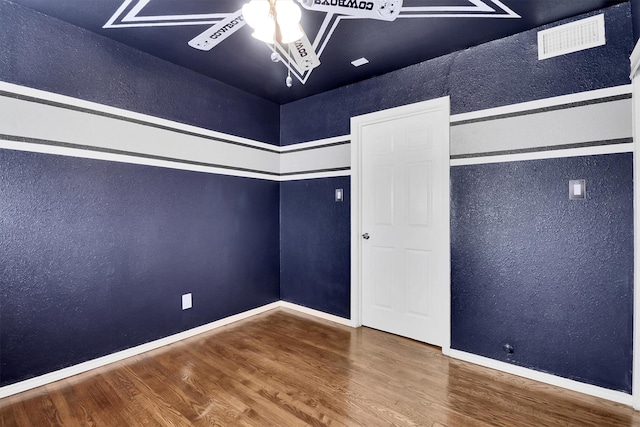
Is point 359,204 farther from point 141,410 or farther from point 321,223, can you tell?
point 141,410

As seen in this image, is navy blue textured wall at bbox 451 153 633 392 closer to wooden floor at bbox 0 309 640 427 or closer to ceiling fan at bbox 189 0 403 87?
wooden floor at bbox 0 309 640 427

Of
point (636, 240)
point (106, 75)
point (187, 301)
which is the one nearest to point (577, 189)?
point (636, 240)

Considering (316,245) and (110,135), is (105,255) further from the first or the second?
(316,245)

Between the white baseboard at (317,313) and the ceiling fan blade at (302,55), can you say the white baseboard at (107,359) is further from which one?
the ceiling fan blade at (302,55)

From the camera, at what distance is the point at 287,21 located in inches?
61.0

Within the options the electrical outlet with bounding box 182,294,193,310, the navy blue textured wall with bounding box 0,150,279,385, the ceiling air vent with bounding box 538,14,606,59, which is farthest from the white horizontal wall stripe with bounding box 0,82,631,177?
the electrical outlet with bounding box 182,294,193,310

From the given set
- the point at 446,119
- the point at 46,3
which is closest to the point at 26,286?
the point at 46,3

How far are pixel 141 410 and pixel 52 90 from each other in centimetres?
224

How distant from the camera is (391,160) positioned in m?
2.96

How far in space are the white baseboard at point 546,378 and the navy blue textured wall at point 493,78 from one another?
1.97m

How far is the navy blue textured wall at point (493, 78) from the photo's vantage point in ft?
6.40

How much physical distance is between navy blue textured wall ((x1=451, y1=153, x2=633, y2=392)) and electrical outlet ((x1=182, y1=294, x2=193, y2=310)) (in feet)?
7.89

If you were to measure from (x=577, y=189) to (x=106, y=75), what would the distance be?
3569mm

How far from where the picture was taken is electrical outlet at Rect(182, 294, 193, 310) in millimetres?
2861
